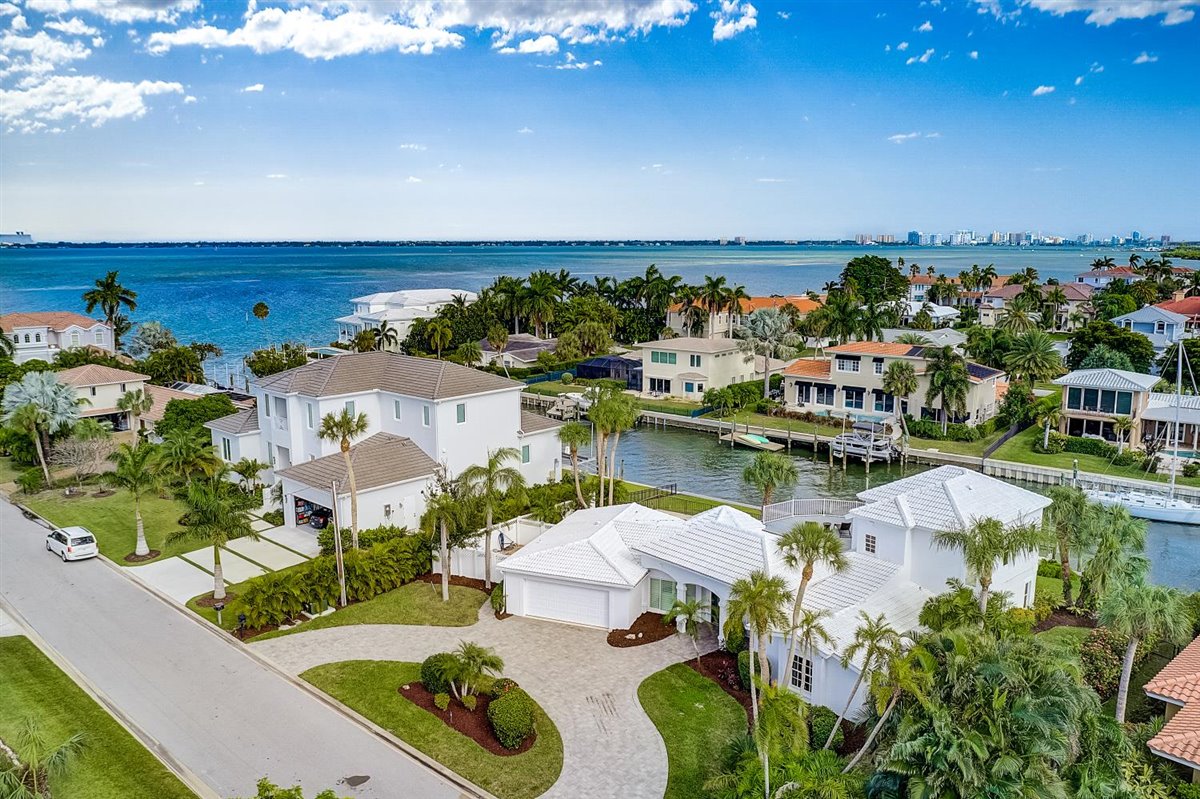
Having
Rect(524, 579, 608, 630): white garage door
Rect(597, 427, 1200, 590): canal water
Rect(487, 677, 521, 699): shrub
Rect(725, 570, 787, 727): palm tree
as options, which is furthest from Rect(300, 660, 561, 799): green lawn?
Rect(597, 427, 1200, 590): canal water

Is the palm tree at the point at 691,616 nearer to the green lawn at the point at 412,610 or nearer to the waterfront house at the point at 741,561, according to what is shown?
the waterfront house at the point at 741,561

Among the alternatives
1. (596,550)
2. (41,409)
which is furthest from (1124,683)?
(41,409)

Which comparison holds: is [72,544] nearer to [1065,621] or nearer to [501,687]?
[501,687]

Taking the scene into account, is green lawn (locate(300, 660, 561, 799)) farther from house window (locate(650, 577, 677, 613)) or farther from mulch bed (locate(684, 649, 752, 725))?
house window (locate(650, 577, 677, 613))

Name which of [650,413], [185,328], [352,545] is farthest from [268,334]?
[352,545]

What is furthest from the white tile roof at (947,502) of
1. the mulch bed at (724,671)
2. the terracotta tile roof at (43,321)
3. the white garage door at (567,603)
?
the terracotta tile roof at (43,321)

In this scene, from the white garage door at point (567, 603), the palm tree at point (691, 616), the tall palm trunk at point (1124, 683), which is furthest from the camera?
the white garage door at point (567, 603)

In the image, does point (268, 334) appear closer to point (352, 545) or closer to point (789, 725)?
point (352, 545)
